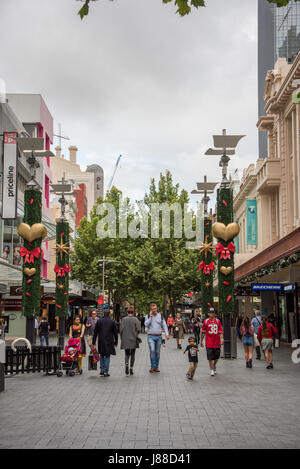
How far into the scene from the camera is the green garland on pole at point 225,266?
2020cm

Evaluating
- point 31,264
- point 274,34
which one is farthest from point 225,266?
point 274,34

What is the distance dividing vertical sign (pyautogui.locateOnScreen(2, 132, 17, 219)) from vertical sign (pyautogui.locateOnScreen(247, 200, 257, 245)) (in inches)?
673

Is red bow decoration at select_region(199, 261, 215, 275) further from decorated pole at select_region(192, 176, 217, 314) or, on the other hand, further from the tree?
the tree

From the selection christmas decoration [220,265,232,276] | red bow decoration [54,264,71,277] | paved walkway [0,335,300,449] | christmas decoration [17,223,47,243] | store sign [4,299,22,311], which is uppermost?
christmas decoration [17,223,47,243]

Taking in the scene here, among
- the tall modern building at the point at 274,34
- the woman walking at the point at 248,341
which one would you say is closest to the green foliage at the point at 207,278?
the woman walking at the point at 248,341

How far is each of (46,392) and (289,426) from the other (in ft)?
17.7

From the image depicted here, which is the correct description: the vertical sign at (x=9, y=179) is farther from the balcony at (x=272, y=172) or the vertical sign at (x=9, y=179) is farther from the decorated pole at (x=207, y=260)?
the balcony at (x=272, y=172)

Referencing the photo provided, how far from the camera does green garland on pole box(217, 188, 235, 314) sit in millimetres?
20203

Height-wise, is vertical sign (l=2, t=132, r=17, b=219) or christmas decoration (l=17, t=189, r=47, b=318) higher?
vertical sign (l=2, t=132, r=17, b=219)

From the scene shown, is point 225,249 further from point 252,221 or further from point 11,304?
point 252,221

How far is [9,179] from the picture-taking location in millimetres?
31859

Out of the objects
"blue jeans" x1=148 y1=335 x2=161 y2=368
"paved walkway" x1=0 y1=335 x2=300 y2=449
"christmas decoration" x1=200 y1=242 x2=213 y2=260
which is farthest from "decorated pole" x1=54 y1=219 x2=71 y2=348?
"paved walkway" x1=0 y1=335 x2=300 y2=449

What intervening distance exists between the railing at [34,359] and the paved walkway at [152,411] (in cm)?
43
